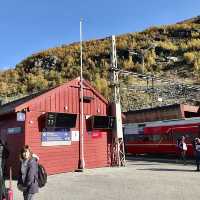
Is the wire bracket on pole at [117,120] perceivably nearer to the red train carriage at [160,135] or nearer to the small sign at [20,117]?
the small sign at [20,117]

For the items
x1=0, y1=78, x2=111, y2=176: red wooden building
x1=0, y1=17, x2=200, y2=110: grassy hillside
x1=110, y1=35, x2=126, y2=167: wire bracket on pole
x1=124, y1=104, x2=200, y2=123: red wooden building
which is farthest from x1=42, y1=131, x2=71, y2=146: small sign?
x1=0, y1=17, x2=200, y2=110: grassy hillside

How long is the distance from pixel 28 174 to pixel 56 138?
12075mm

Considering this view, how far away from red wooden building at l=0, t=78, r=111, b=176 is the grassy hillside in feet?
84.1

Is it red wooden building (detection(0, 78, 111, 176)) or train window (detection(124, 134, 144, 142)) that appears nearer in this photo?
red wooden building (detection(0, 78, 111, 176))

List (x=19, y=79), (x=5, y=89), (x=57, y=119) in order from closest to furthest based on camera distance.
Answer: (x=57, y=119), (x=5, y=89), (x=19, y=79)

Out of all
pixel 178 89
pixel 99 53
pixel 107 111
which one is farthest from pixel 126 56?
pixel 107 111

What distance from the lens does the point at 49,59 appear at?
7638 centimetres

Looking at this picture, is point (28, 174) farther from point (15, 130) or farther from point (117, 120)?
point (117, 120)

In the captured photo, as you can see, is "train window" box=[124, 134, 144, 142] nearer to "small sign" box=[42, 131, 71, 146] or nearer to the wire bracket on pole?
the wire bracket on pole

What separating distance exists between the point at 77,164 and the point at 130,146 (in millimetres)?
13742

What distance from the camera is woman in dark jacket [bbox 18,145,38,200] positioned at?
9.38 meters

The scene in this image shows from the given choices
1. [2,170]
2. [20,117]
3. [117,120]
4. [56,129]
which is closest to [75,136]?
[56,129]

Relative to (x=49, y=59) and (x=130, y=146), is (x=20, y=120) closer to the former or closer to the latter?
(x=130, y=146)

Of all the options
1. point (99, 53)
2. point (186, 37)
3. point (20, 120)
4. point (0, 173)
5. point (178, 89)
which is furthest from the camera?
point (186, 37)
